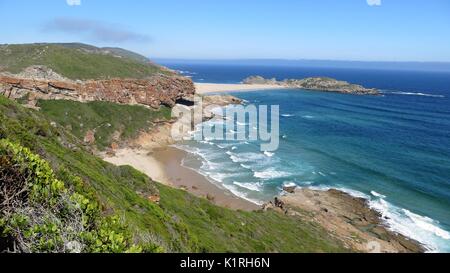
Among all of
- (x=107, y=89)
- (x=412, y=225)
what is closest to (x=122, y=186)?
(x=412, y=225)

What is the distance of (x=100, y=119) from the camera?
208 feet

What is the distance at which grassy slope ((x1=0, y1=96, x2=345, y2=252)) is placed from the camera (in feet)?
65.6

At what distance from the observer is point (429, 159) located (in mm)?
53938

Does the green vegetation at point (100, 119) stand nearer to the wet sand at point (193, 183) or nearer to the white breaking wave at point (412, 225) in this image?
the wet sand at point (193, 183)

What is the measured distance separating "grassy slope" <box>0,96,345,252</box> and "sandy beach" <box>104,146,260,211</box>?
20.4ft

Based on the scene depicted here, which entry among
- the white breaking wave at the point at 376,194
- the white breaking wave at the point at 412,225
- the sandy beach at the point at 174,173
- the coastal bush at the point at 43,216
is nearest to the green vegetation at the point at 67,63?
the sandy beach at the point at 174,173

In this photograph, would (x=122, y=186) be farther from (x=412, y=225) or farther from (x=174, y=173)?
(x=412, y=225)

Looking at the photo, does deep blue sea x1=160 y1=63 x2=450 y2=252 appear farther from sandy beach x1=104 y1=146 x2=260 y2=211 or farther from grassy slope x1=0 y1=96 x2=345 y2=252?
grassy slope x1=0 y1=96 x2=345 y2=252

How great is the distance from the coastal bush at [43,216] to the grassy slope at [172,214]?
704cm

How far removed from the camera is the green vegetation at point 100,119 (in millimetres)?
59250
